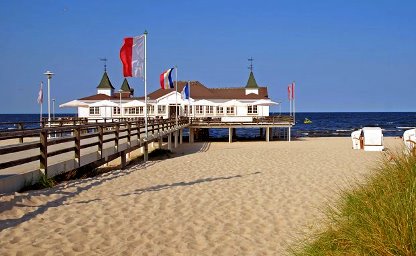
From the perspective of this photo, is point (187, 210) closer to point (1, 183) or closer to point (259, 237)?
point (259, 237)

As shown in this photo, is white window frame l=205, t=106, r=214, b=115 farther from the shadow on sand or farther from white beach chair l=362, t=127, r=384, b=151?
the shadow on sand

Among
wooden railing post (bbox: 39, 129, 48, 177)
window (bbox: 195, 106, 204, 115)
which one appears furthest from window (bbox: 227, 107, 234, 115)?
wooden railing post (bbox: 39, 129, 48, 177)

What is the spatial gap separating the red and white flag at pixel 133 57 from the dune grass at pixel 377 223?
13.6 meters

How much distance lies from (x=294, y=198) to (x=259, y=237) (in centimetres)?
337

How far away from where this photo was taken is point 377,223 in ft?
12.5

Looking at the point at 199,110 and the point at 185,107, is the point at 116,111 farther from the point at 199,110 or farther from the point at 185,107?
the point at 199,110

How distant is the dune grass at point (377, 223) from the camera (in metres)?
3.49

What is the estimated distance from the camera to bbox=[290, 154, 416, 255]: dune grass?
3.49 metres

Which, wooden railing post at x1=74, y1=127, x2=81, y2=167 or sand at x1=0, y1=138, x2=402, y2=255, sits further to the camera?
wooden railing post at x1=74, y1=127, x2=81, y2=167

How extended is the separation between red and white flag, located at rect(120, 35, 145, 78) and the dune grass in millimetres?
13645

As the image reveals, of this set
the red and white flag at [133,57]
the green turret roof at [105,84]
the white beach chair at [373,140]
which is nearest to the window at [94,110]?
the green turret roof at [105,84]

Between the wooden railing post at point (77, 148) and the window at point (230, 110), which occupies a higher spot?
the window at point (230, 110)

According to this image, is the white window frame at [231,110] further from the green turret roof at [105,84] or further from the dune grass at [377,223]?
the dune grass at [377,223]

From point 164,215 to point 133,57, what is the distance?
36.9ft
